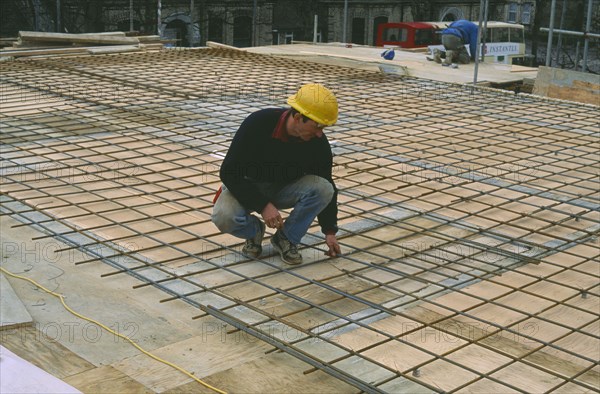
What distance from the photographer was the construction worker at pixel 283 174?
12.3 ft

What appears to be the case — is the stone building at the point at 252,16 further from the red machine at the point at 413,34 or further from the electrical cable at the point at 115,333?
the electrical cable at the point at 115,333

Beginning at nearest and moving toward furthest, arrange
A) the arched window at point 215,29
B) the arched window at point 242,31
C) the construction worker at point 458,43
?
the construction worker at point 458,43, the arched window at point 215,29, the arched window at point 242,31

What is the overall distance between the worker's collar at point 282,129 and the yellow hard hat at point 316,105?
0.19m

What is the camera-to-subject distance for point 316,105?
12.0 ft

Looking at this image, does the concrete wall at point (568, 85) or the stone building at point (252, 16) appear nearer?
the concrete wall at point (568, 85)

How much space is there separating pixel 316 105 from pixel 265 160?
19.7 inches

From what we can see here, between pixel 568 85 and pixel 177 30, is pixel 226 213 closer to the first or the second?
pixel 568 85

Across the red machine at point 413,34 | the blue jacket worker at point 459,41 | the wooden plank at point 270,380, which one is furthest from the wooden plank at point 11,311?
the red machine at point 413,34

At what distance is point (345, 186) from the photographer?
585 centimetres

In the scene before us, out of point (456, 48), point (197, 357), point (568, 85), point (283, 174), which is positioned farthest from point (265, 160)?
point (456, 48)

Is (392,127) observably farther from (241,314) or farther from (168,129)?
(241,314)

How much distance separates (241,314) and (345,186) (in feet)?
7.56

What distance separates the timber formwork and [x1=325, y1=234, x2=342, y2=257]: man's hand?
0.06 meters

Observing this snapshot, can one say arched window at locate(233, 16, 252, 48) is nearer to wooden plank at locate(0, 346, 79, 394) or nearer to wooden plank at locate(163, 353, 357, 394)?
wooden plank at locate(163, 353, 357, 394)
